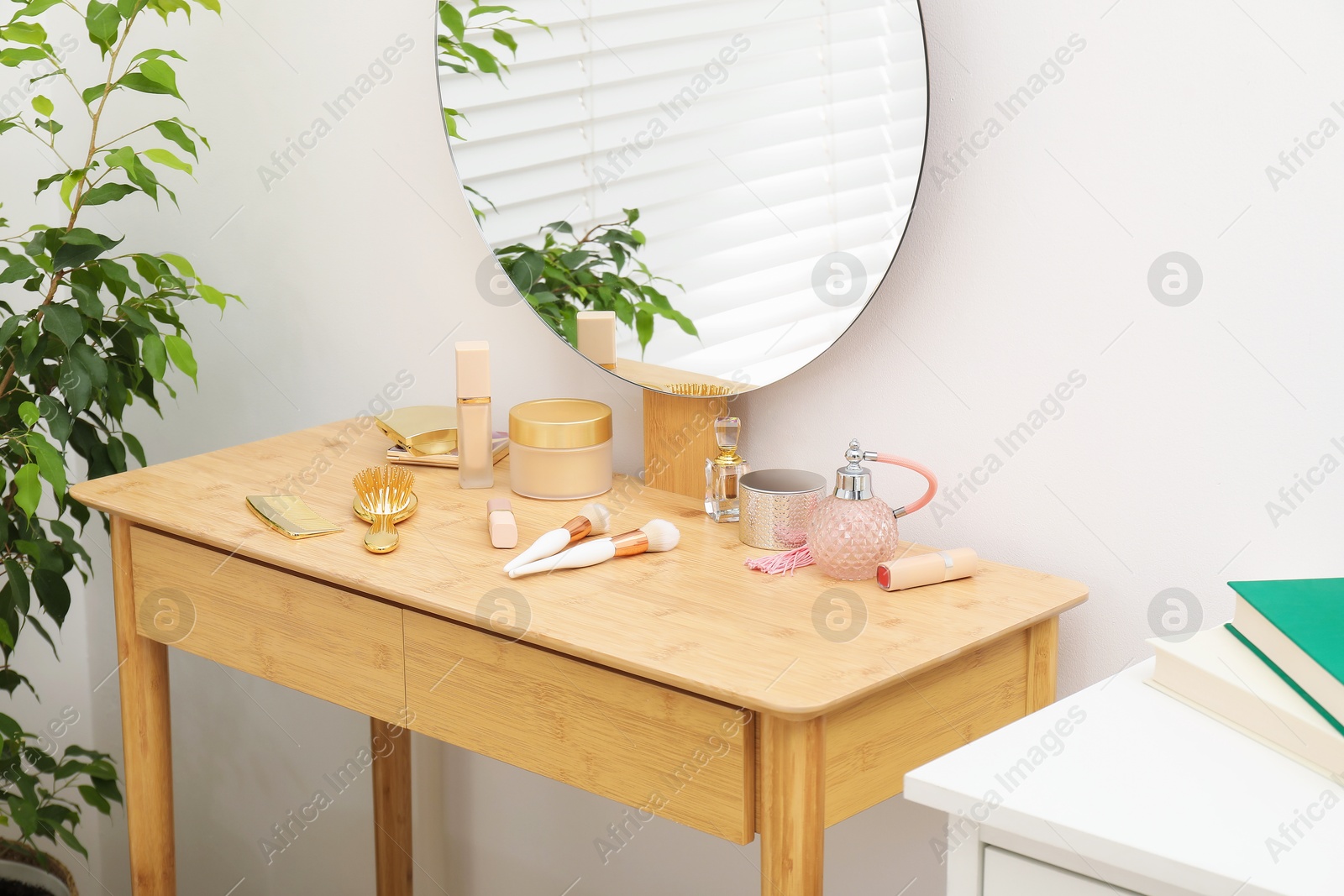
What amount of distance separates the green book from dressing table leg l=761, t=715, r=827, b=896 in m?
0.34

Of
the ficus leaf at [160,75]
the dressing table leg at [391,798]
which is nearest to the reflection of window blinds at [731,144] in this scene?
the ficus leaf at [160,75]

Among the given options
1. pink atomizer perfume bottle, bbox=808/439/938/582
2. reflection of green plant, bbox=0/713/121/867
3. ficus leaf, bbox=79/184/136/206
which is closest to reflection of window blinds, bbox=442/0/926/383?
pink atomizer perfume bottle, bbox=808/439/938/582

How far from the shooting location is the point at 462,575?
123 centimetres

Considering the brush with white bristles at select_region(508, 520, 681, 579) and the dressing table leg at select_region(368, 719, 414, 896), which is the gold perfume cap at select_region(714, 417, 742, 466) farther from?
the dressing table leg at select_region(368, 719, 414, 896)

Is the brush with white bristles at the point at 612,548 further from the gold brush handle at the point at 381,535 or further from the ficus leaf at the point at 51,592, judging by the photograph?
the ficus leaf at the point at 51,592

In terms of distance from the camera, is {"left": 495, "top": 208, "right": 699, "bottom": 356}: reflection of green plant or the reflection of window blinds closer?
the reflection of window blinds

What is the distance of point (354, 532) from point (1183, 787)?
34.7 inches

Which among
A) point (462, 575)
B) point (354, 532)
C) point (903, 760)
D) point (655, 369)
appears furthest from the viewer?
point (655, 369)

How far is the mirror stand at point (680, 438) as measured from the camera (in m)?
1.49

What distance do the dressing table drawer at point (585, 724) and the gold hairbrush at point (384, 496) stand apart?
0.14 m

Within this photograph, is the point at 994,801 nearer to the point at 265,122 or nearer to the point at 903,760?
the point at 903,760

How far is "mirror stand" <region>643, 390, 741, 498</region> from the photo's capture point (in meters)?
1.49

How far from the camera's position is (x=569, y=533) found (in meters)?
1.30

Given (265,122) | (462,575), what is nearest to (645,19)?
(462,575)
